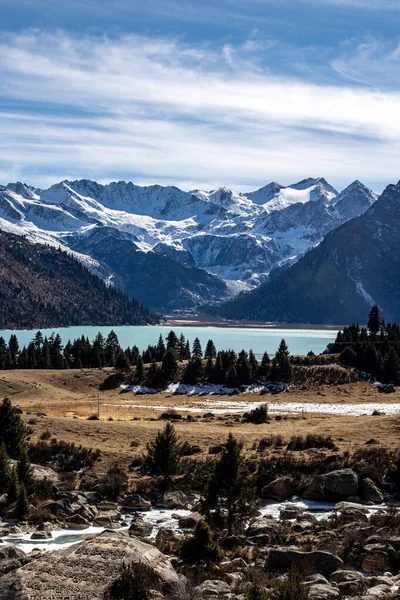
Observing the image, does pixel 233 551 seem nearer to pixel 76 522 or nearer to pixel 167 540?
pixel 167 540

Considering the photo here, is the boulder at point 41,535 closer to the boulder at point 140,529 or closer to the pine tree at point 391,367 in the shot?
the boulder at point 140,529

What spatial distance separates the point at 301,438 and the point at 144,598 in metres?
37.5

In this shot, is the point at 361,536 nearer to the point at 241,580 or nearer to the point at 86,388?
the point at 241,580

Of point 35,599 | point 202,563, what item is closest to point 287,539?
point 202,563

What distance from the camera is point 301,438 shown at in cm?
5600

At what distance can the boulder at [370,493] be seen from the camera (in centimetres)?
4039

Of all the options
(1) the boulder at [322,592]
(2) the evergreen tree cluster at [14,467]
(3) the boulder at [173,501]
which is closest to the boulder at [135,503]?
(3) the boulder at [173,501]

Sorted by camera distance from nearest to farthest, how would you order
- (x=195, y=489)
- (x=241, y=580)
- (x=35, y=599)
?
(x=35, y=599)
(x=241, y=580)
(x=195, y=489)

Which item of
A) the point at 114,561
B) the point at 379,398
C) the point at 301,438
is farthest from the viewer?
the point at 379,398

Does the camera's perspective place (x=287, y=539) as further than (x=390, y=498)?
No

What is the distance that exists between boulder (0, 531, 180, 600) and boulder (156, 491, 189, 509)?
56.3ft

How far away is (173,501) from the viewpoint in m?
40.0

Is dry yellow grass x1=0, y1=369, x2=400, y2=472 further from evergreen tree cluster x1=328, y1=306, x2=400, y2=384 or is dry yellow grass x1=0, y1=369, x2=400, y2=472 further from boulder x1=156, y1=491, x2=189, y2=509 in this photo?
boulder x1=156, y1=491, x2=189, y2=509

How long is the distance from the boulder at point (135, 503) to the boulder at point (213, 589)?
659 inches
